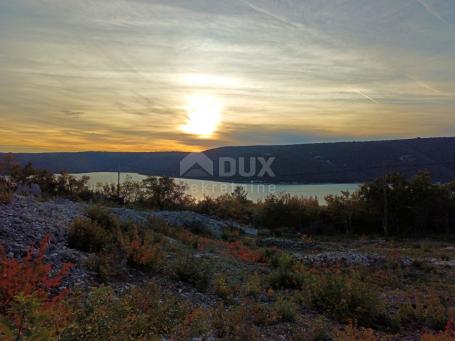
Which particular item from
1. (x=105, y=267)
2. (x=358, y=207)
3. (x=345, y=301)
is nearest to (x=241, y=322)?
(x=345, y=301)

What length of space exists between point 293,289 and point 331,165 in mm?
45309

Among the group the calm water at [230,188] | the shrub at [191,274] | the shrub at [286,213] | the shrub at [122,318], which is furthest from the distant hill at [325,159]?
the shrub at [122,318]

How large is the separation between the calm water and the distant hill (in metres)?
1.30

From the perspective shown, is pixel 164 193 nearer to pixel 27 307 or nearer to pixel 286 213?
pixel 286 213

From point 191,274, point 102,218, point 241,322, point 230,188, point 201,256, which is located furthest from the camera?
point 230,188

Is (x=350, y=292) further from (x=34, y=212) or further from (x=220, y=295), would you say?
(x=34, y=212)

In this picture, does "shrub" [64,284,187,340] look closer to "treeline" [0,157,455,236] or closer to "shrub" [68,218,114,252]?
"shrub" [68,218,114,252]

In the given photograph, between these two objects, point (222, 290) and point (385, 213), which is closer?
point (222, 290)

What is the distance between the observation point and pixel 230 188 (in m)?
40.9

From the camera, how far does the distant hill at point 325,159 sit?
39.9m

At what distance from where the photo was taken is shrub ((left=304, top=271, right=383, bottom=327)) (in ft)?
23.3

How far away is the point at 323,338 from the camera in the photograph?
5738 mm

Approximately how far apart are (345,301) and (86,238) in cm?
521

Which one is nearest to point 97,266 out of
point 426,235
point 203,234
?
point 203,234
